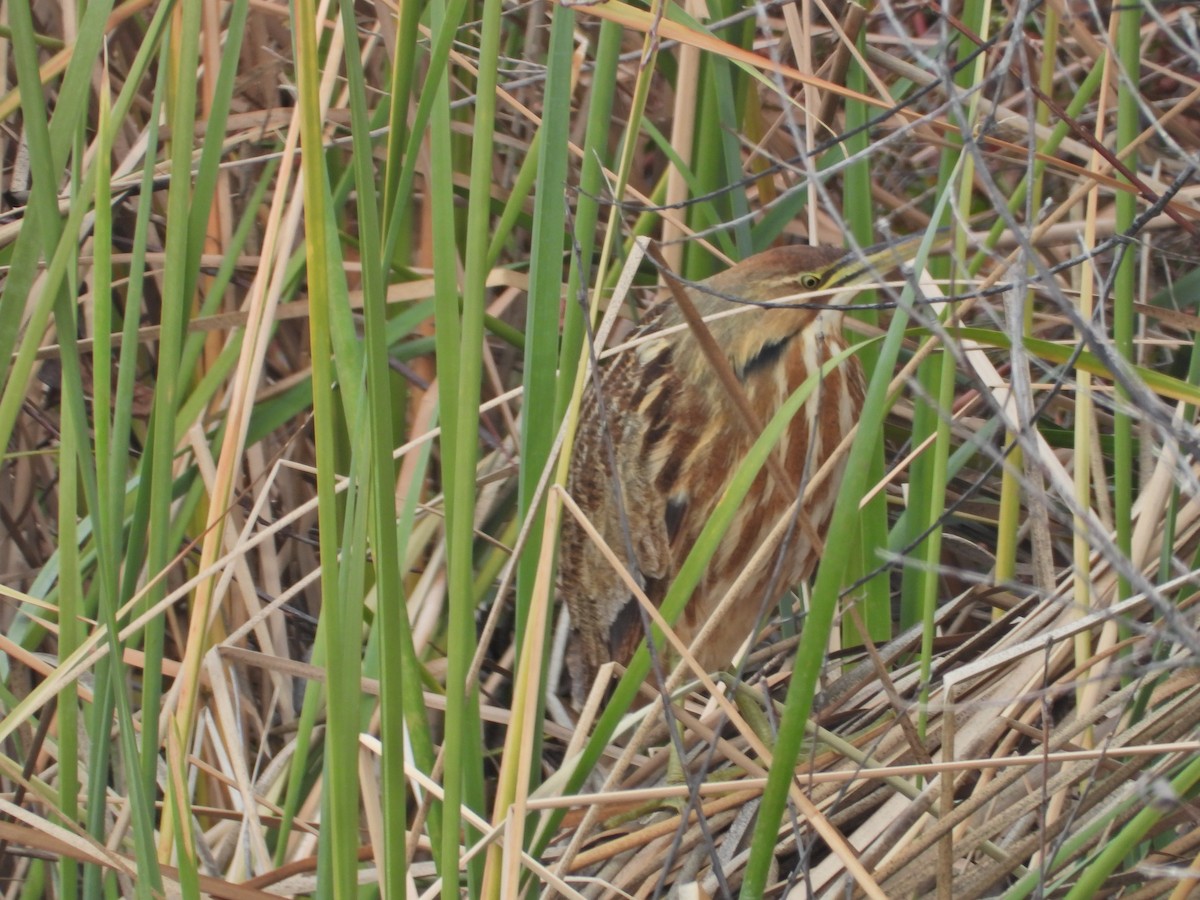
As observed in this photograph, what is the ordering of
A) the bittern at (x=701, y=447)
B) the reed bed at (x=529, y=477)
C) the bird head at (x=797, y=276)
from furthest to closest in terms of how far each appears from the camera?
the bittern at (x=701, y=447) < the bird head at (x=797, y=276) < the reed bed at (x=529, y=477)

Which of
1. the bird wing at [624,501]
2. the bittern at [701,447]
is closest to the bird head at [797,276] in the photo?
the bittern at [701,447]

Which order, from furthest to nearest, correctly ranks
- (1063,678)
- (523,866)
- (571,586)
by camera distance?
(571,586) < (1063,678) < (523,866)

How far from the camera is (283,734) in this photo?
1.65 metres

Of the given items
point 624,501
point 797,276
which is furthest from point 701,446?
point 797,276

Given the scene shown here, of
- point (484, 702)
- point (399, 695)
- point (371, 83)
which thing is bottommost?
point (484, 702)

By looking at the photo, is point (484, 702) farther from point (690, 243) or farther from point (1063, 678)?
point (1063, 678)

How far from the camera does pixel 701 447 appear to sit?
5.22 ft

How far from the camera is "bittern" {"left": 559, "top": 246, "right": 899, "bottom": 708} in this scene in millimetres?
1578

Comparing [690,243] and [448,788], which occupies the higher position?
[690,243]

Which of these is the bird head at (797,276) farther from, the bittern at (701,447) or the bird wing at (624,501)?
the bird wing at (624,501)

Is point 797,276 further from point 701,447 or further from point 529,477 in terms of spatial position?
point 529,477

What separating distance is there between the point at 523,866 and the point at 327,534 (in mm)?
309

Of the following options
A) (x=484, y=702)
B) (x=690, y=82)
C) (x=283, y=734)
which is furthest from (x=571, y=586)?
(x=690, y=82)

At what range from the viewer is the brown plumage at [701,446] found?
5.18ft
